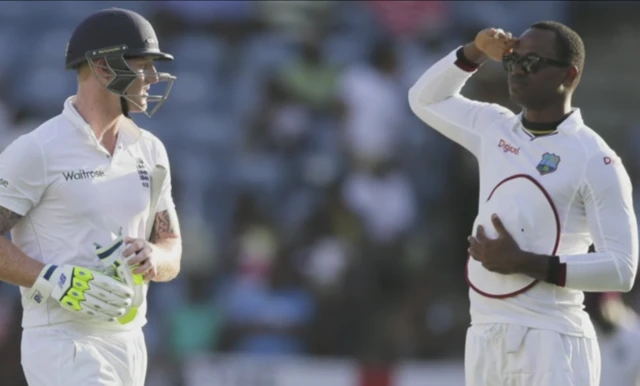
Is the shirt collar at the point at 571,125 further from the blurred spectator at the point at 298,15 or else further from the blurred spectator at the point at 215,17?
the blurred spectator at the point at 215,17

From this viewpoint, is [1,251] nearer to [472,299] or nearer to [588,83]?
[472,299]

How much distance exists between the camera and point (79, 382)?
4.54m

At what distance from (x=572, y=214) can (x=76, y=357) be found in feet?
6.22

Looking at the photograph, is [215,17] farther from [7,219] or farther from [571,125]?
[7,219]

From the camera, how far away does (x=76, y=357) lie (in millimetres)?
4562

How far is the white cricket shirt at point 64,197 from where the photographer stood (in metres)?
4.55

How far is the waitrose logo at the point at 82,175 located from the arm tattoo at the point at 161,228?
0.38 m

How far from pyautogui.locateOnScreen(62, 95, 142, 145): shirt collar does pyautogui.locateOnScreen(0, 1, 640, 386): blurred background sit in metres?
4.00

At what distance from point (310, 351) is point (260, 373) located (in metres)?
0.59

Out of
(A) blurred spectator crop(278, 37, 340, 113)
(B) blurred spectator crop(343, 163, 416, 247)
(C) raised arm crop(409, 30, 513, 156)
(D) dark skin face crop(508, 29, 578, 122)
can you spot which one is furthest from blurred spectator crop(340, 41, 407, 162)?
(D) dark skin face crop(508, 29, 578, 122)

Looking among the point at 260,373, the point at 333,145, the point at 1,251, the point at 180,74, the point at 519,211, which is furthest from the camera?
the point at 180,74

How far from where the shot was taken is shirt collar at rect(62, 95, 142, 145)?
4.70m

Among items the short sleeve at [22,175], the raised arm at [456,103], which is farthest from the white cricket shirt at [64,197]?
the raised arm at [456,103]

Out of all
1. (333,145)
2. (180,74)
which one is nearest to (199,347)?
(333,145)
